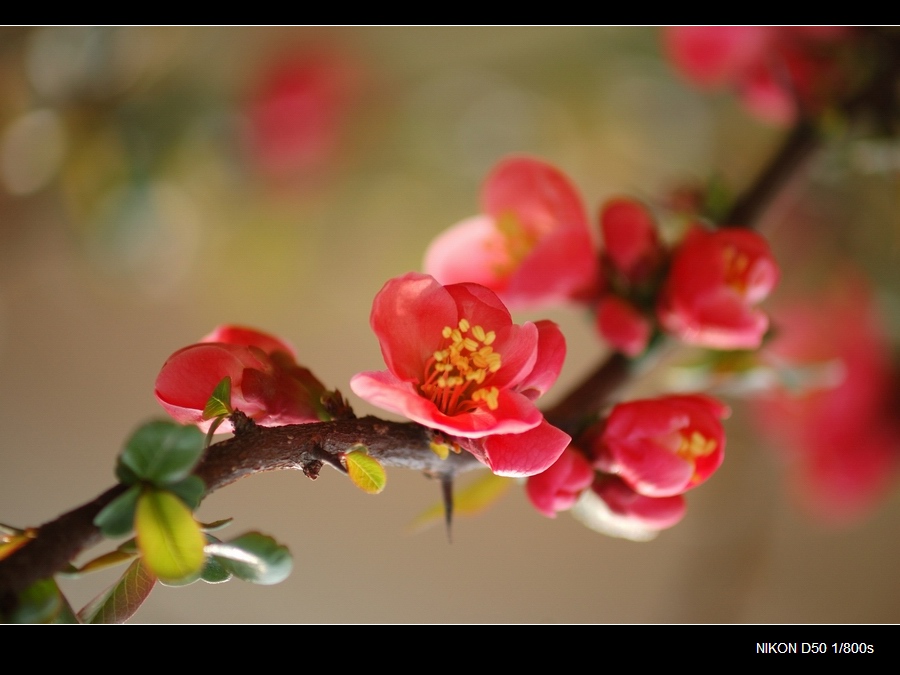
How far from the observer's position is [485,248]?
432 millimetres

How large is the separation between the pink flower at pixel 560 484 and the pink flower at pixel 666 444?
17 millimetres

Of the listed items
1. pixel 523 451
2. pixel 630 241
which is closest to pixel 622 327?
pixel 630 241

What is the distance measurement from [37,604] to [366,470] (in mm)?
97

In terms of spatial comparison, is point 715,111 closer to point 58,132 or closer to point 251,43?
point 251,43

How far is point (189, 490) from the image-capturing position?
0.22m

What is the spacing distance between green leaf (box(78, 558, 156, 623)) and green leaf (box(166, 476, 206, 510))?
0.05 metres

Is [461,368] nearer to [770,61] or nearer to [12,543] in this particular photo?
[12,543]

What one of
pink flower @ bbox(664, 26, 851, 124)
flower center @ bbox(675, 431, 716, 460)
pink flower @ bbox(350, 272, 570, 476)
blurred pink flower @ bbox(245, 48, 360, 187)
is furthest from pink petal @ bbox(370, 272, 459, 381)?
blurred pink flower @ bbox(245, 48, 360, 187)

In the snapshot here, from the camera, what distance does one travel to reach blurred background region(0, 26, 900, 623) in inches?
34.7

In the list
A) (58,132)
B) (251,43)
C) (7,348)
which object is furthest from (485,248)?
(7,348)

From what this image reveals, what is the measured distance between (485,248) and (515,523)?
60cm

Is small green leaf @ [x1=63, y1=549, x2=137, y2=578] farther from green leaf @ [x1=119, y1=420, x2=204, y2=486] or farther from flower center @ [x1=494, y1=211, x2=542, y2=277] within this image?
flower center @ [x1=494, y1=211, x2=542, y2=277]

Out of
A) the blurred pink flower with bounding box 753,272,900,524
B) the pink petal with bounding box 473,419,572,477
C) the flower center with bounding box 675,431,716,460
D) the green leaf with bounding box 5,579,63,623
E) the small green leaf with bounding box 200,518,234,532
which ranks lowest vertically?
the green leaf with bounding box 5,579,63,623

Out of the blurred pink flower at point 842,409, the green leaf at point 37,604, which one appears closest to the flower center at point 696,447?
the green leaf at point 37,604
